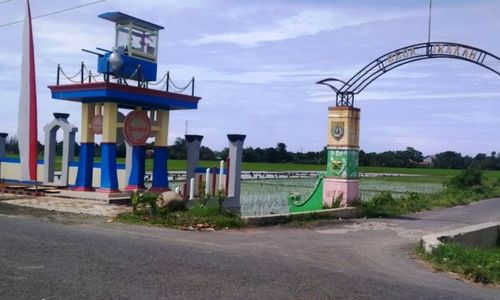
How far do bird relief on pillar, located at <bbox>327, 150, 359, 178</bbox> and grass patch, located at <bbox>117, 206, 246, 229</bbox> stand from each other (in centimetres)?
529

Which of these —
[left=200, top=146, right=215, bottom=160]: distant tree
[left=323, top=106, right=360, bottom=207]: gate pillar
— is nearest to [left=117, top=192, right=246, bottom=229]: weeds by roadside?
[left=323, top=106, right=360, bottom=207]: gate pillar

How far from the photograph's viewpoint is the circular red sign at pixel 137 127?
1891cm

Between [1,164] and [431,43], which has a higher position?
[431,43]

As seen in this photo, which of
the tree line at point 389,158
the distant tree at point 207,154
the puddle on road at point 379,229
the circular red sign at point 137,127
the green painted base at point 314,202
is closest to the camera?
the puddle on road at point 379,229

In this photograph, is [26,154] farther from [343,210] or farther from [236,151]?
[343,210]

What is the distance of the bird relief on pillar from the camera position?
1772 cm

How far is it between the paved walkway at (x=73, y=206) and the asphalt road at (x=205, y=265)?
4.80 feet

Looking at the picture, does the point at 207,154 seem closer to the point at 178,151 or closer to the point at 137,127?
the point at 178,151

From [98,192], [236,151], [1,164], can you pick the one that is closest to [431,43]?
[236,151]

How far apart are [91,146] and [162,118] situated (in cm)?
277

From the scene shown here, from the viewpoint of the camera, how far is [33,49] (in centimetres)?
1554

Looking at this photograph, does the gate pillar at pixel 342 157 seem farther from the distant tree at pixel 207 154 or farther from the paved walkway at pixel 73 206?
the distant tree at pixel 207 154

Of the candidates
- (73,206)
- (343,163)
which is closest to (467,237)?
(343,163)

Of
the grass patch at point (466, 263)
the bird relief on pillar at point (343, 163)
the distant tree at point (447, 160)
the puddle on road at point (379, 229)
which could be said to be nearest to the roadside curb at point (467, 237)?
the grass patch at point (466, 263)
